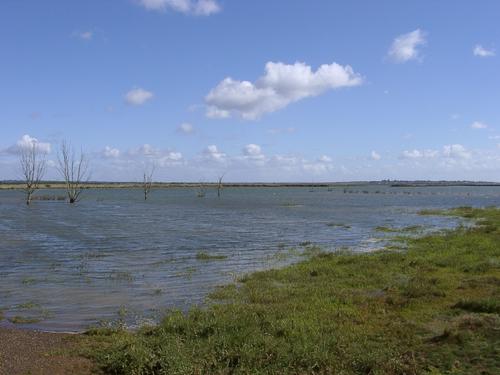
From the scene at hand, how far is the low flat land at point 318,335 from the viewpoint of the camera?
28.9 ft

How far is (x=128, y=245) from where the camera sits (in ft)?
99.1

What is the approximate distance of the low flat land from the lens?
347 inches

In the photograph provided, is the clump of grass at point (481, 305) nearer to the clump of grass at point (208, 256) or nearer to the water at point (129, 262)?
the water at point (129, 262)

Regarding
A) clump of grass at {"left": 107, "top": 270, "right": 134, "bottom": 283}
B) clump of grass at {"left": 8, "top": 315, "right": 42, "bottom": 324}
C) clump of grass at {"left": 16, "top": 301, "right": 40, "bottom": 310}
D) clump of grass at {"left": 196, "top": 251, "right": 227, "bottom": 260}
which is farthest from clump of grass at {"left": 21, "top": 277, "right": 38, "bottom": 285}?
clump of grass at {"left": 196, "top": 251, "right": 227, "bottom": 260}

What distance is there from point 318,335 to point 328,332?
57 cm

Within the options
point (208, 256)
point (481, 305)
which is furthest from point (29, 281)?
point (481, 305)

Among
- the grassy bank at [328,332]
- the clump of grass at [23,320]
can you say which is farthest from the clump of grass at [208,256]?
the clump of grass at [23,320]

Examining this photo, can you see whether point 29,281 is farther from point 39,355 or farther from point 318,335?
point 318,335

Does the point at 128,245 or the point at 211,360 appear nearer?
the point at 211,360

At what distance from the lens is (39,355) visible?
9.93m

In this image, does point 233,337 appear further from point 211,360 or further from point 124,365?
point 124,365

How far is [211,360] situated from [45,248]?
23.0m

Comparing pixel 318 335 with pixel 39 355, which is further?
pixel 318 335

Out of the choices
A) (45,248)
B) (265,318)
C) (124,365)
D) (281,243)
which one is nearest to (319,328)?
(265,318)
